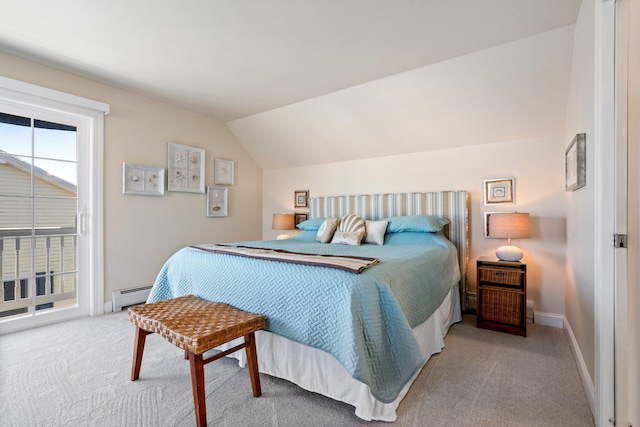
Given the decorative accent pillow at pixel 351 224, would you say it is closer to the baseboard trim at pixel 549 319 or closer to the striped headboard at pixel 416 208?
the striped headboard at pixel 416 208

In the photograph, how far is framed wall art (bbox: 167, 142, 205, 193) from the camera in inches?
143

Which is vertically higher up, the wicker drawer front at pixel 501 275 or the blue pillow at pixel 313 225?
the blue pillow at pixel 313 225

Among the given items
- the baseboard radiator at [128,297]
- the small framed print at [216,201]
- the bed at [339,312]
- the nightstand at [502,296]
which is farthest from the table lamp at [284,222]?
the nightstand at [502,296]

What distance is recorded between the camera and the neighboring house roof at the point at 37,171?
2.59m

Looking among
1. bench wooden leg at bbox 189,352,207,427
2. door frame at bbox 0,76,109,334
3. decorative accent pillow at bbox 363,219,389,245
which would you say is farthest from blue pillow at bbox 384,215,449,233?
door frame at bbox 0,76,109,334

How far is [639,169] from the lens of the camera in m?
1.20

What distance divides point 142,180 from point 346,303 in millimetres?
3032

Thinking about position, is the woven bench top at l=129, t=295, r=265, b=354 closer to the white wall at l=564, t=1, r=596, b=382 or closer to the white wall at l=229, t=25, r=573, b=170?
the white wall at l=564, t=1, r=596, b=382

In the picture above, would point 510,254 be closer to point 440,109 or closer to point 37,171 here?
point 440,109

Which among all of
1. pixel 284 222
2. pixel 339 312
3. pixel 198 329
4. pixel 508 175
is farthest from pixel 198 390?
pixel 508 175

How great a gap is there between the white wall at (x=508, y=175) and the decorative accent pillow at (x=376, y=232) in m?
0.76

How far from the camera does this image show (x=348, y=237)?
3100 mm

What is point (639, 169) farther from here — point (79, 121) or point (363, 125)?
point (79, 121)

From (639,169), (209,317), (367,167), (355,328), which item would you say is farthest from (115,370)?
(367,167)
